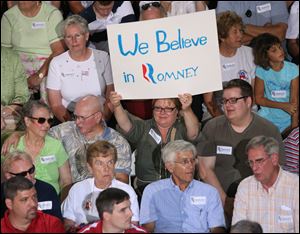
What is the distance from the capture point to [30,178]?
763cm

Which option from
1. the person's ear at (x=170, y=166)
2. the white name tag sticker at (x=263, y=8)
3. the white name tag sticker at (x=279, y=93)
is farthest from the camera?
the white name tag sticker at (x=263, y=8)

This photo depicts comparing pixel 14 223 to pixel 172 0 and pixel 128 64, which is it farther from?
pixel 172 0

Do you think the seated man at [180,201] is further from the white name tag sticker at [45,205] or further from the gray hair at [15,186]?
the gray hair at [15,186]

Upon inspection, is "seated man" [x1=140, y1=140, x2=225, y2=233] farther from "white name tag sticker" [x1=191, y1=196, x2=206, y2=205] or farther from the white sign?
the white sign

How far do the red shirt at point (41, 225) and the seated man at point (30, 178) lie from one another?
349 mm

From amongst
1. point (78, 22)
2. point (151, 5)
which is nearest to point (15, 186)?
point (78, 22)

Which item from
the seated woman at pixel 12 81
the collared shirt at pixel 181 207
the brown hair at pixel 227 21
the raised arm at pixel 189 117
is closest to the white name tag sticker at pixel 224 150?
the raised arm at pixel 189 117

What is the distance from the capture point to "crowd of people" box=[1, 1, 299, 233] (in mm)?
7465

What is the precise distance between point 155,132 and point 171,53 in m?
0.79

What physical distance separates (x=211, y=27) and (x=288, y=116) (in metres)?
1.63

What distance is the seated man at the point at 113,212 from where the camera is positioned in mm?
6918

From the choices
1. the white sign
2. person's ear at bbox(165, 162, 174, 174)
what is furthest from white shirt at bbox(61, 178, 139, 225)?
the white sign

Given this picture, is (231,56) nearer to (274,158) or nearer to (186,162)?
(186,162)

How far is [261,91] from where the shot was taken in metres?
9.34
